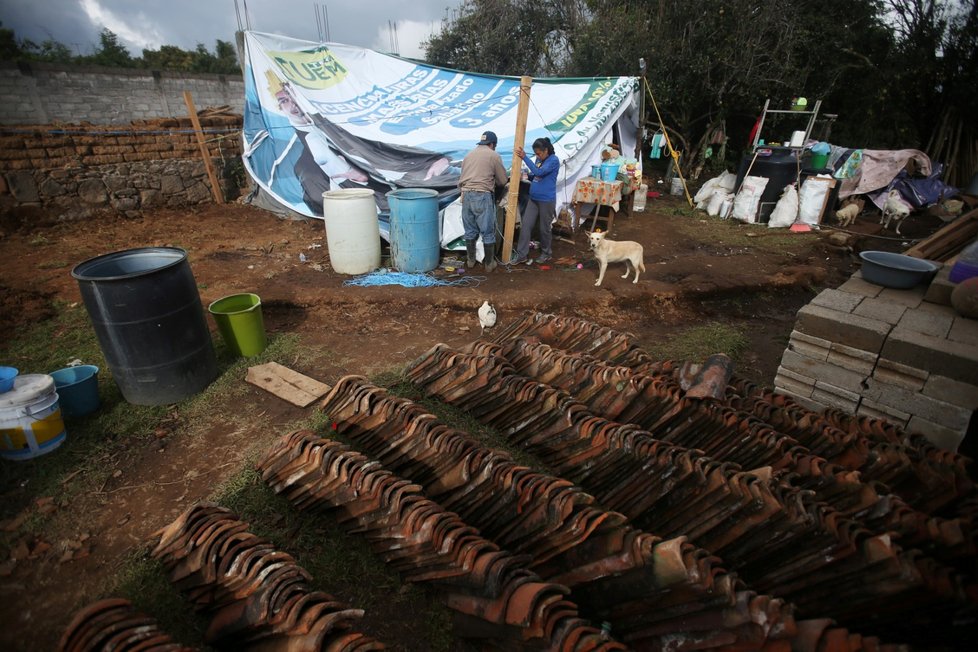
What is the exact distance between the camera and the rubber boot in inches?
282

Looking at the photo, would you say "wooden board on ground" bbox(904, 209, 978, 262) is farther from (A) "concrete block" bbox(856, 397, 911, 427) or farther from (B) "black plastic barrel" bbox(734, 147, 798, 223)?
(A) "concrete block" bbox(856, 397, 911, 427)

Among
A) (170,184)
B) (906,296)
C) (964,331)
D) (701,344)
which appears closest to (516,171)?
(701,344)

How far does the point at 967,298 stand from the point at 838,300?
78cm

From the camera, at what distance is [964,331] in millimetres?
3367

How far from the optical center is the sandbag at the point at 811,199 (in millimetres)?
10047

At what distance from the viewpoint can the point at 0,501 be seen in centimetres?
306

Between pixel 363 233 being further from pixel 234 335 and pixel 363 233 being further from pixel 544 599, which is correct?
pixel 544 599

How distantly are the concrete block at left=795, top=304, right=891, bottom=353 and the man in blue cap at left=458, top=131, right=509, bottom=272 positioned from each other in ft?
14.4

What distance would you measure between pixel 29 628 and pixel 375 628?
1.80 m

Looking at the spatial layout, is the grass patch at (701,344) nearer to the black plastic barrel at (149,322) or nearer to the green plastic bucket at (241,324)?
the green plastic bucket at (241,324)

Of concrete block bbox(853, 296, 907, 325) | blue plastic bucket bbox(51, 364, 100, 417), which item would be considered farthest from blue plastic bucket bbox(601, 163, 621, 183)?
blue plastic bucket bbox(51, 364, 100, 417)

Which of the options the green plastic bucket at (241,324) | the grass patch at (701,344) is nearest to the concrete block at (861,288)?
the grass patch at (701,344)

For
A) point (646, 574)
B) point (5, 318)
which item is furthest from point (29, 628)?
point (5, 318)

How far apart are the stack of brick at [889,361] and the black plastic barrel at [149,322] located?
5.13 m
